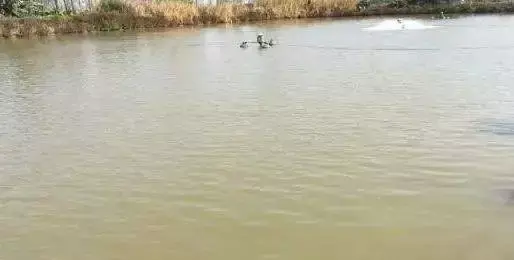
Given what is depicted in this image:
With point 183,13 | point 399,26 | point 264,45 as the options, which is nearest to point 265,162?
point 264,45

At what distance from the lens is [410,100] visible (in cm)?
1004

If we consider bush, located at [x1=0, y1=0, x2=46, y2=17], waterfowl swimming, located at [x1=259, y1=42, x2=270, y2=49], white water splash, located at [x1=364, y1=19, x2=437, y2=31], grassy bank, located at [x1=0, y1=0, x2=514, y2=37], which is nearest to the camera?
waterfowl swimming, located at [x1=259, y1=42, x2=270, y2=49]

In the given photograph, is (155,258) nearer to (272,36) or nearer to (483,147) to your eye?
(483,147)

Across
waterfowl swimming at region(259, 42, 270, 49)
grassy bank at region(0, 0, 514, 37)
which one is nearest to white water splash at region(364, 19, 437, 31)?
grassy bank at region(0, 0, 514, 37)

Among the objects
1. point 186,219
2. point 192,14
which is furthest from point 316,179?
point 192,14

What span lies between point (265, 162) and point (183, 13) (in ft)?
74.6

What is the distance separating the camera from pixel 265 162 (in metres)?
7.12

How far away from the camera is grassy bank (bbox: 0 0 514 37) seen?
26.9 m

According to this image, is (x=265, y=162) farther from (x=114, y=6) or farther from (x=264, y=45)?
(x=114, y=6)

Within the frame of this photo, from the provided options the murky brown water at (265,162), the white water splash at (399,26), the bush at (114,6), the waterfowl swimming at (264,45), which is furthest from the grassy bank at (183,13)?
the murky brown water at (265,162)

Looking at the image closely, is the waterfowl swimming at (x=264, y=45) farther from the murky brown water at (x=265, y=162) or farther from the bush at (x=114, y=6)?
the bush at (x=114, y=6)

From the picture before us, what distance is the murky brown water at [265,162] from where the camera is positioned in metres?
5.18

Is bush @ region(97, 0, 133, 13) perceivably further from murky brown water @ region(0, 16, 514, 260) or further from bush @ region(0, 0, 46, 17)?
murky brown water @ region(0, 16, 514, 260)

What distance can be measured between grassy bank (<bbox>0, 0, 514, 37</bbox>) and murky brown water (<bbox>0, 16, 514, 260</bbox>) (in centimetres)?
→ 1317
